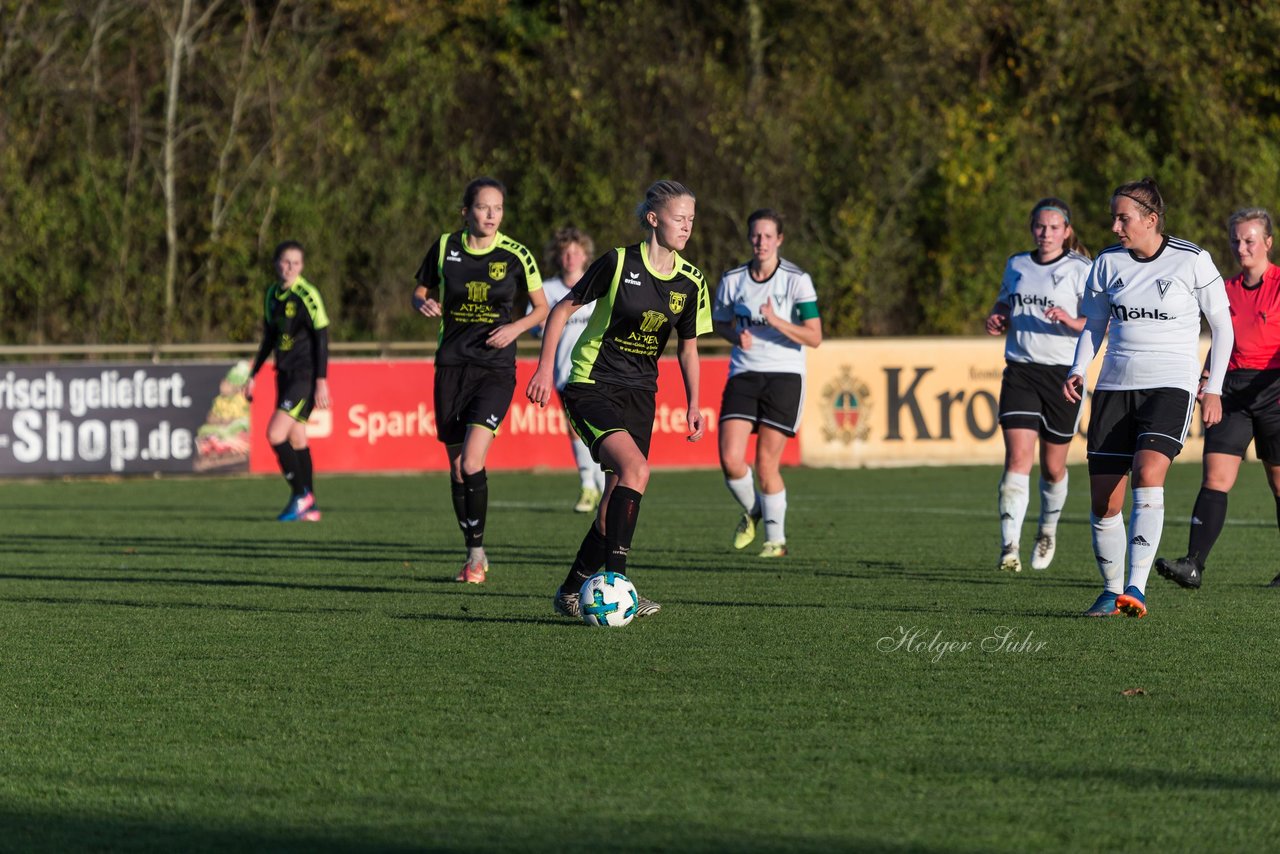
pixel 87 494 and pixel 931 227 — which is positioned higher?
pixel 931 227

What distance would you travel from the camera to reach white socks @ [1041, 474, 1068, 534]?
35.7ft

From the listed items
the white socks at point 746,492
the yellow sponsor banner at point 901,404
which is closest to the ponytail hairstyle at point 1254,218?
the white socks at point 746,492

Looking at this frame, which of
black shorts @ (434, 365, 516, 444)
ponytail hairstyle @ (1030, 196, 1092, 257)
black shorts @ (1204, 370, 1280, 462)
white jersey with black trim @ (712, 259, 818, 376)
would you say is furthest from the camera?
white jersey with black trim @ (712, 259, 818, 376)

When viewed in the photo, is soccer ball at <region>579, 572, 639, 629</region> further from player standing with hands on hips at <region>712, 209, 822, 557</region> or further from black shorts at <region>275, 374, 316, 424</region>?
black shorts at <region>275, 374, 316, 424</region>

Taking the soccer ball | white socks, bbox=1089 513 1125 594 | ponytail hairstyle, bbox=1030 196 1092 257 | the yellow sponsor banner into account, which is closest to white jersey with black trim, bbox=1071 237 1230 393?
white socks, bbox=1089 513 1125 594

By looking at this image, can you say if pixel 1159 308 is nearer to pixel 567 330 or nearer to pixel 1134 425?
pixel 1134 425

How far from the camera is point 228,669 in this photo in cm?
713

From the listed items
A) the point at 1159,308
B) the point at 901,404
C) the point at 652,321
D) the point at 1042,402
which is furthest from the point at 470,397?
the point at 901,404

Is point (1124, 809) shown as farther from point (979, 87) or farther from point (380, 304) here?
point (979, 87)

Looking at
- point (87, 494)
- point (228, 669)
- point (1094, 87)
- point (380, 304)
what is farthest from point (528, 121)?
point (228, 669)

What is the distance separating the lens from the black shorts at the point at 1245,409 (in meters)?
9.81

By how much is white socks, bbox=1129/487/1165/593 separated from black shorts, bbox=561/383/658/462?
2139 millimetres

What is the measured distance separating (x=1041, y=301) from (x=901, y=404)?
11.5 metres

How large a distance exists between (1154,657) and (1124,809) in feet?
8.44
